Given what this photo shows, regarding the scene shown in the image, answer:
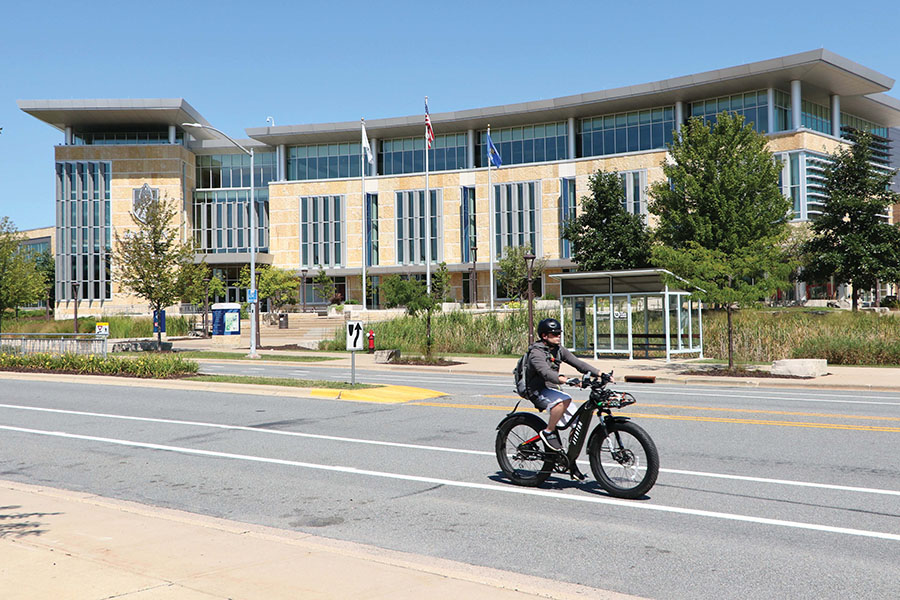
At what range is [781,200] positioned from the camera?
38.6m

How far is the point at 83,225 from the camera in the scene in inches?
3152

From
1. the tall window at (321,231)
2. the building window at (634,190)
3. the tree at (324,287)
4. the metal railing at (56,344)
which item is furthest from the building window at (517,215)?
the metal railing at (56,344)

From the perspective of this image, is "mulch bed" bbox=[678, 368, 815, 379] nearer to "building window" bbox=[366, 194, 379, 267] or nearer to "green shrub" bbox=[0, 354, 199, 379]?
"green shrub" bbox=[0, 354, 199, 379]

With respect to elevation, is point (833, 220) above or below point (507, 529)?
above

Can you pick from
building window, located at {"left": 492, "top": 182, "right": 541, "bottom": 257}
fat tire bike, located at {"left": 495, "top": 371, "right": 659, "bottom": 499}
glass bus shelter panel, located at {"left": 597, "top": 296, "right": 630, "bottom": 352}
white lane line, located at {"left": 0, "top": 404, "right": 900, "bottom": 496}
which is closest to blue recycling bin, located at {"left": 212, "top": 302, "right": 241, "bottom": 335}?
glass bus shelter panel, located at {"left": 597, "top": 296, "right": 630, "bottom": 352}

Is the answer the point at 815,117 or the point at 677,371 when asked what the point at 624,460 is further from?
the point at 815,117

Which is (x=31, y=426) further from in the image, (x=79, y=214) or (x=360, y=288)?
(x=79, y=214)

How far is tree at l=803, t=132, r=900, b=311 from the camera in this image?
47469 millimetres

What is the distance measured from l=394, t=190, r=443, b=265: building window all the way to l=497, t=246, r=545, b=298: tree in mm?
9881

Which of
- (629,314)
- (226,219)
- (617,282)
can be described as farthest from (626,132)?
(226,219)

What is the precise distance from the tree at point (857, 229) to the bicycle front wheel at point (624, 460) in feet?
149

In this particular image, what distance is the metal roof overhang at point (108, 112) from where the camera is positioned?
245 ft

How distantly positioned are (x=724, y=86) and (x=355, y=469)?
61491 mm

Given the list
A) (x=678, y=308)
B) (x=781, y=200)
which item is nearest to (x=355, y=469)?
(x=678, y=308)
